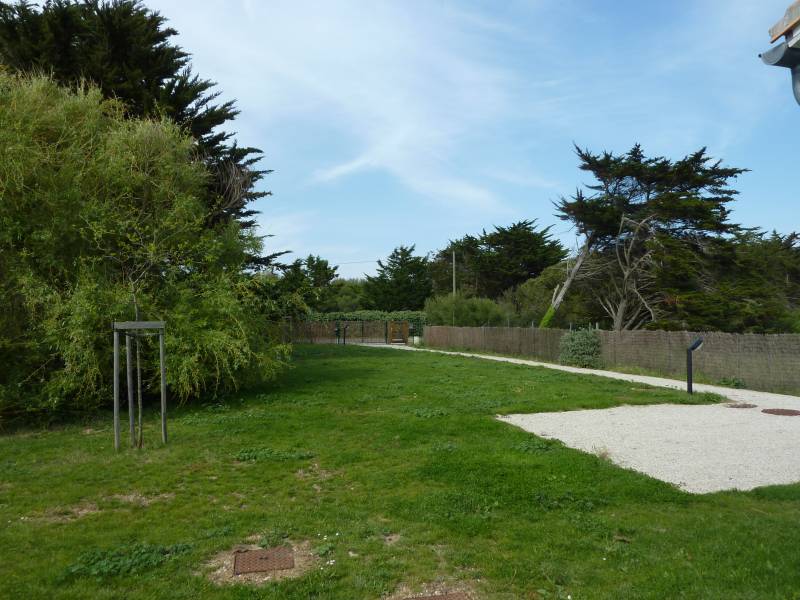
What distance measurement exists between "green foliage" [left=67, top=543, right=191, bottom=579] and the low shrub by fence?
13.6 m

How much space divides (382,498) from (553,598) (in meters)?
2.21

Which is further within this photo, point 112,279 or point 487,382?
point 487,382

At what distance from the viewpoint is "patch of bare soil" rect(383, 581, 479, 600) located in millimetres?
3477

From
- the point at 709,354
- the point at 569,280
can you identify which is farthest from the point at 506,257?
the point at 709,354

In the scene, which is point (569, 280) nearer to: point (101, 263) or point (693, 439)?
point (693, 439)

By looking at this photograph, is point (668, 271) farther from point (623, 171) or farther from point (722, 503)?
point (722, 503)

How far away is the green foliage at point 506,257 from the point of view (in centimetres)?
5209

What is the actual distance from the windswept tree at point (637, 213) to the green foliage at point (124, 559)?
28474mm

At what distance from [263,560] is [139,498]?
2.22 meters

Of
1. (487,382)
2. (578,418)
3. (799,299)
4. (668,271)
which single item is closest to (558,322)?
(668,271)

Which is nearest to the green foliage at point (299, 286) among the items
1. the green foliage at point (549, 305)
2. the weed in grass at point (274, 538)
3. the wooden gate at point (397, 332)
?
the weed in grass at point (274, 538)

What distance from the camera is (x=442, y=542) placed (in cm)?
433

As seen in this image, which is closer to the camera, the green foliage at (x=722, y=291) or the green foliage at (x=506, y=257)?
the green foliage at (x=722, y=291)

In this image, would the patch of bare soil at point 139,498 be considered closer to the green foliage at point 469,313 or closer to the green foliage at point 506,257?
the green foliage at point 469,313
